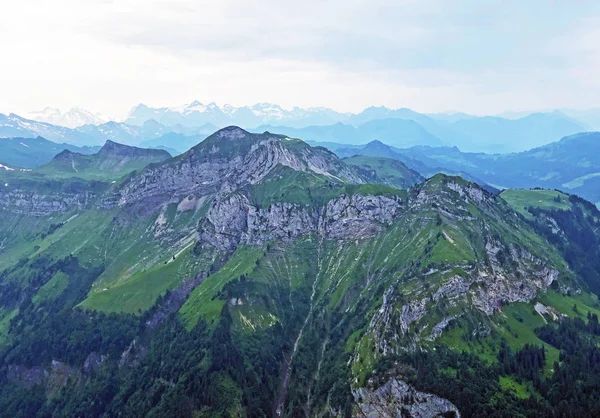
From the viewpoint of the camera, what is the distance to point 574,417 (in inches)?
7731
